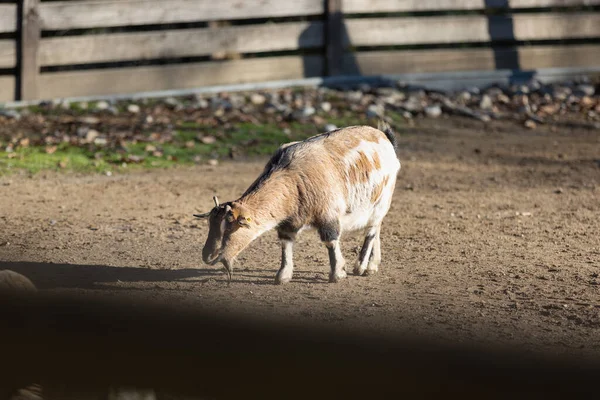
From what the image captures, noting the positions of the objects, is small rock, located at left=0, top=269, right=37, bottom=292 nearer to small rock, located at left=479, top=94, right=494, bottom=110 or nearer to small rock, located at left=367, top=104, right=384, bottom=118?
small rock, located at left=367, top=104, right=384, bottom=118

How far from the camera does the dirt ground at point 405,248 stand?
6281 millimetres

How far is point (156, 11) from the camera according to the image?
13297mm

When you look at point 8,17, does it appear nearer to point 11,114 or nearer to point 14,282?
point 11,114

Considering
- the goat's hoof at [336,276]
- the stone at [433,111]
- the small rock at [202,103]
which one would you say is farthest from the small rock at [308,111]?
the goat's hoof at [336,276]

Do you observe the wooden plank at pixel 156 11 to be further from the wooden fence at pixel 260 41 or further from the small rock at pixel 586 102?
the small rock at pixel 586 102

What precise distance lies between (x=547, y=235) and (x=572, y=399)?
357cm

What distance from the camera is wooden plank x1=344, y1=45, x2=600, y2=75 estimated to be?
47.1ft

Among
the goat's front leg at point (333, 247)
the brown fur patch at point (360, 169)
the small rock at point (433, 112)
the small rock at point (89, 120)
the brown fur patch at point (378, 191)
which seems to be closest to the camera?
the goat's front leg at point (333, 247)

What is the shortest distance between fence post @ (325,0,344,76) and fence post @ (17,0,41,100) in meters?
4.23

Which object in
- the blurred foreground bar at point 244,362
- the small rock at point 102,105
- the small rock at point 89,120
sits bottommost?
the blurred foreground bar at point 244,362

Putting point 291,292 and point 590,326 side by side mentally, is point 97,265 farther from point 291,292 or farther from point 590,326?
point 590,326

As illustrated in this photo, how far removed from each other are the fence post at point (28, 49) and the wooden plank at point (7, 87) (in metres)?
0.08

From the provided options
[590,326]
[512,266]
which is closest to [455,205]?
[512,266]

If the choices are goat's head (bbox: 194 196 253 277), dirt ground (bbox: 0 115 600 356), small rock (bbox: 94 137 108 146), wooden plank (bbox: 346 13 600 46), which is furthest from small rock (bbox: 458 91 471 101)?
goat's head (bbox: 194 196 253 277)
